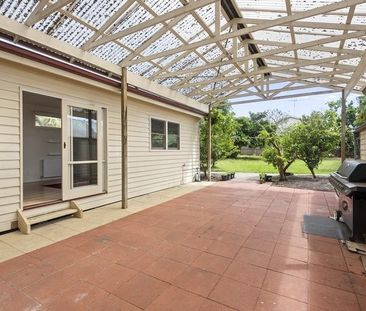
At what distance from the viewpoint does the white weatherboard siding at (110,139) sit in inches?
143

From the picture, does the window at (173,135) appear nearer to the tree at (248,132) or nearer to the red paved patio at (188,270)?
the red paved patio at (188,270)

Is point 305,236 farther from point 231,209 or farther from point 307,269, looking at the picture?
point 231,209

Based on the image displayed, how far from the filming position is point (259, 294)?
2096 mm

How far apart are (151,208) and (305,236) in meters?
2.97

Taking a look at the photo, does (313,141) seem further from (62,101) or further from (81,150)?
(62,101)

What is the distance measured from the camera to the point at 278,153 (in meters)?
9.43

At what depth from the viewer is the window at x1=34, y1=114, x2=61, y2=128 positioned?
706 cm

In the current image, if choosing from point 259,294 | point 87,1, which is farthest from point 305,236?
point 87,1

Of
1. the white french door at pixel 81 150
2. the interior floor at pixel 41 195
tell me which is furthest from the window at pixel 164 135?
the interior floor at pixel 41 195

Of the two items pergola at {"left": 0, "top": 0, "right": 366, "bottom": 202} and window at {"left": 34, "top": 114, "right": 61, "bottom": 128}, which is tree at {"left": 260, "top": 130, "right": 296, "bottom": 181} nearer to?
pergola at {"left": 0, "top": 0, "right": 366, "bottom": 202}

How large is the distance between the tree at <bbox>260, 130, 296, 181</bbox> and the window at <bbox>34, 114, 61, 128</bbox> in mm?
7523

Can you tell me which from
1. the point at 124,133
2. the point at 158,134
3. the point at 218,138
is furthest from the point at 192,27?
the point at 218,138

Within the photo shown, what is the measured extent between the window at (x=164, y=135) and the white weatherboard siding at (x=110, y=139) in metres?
0.19

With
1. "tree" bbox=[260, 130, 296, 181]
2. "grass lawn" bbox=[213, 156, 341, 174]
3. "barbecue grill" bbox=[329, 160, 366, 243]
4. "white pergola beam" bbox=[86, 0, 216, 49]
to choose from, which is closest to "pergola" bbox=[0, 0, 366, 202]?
"white pergola beam" bbox=[86, 0, 216, 49]
